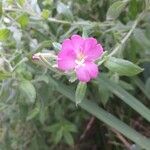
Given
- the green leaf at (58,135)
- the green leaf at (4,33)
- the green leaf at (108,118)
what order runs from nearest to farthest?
the green leaf at (4,33) → the green leaf at (108,118) → the green leaf at (58,135)

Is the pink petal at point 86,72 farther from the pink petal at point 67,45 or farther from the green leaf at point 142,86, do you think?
the green leaf at point 142,86

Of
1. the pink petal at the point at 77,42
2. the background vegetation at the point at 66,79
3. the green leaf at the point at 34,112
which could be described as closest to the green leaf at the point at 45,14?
the background vegetation at the point at 66,79

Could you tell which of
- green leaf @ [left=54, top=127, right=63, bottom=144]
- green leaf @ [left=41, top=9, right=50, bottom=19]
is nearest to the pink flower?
green leaf @ [left=41, top=9, right=50, bottom=19]

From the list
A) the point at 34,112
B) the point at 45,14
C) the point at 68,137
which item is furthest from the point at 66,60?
the point at 68,137

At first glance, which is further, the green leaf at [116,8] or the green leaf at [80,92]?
the green leaf at [116,8]

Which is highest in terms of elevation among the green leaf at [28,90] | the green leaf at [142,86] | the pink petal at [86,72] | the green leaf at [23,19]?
the pink petal at [86,72]

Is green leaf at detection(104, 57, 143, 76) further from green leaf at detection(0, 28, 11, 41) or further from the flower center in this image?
green leaf at detection(0, 28, 11, 41)

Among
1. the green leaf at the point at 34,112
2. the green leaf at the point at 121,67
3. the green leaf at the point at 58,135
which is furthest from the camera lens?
the green leaf at the point at 58,135

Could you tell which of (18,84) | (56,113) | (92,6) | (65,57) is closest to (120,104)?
(56,113)

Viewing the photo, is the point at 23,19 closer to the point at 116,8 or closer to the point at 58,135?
the point at 116,8
